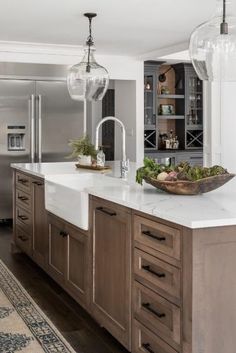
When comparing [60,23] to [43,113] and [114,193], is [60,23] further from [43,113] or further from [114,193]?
[114,193]

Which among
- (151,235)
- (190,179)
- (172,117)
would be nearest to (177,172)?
(190,179)

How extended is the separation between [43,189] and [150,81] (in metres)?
4.52

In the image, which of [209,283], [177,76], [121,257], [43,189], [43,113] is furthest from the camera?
[177,76]

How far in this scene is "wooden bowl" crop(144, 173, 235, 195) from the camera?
109 inches

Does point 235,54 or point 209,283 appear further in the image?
point 235,54

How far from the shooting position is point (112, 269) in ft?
9.40

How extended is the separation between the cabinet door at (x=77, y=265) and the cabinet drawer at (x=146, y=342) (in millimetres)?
713

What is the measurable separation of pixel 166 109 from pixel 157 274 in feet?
21.7

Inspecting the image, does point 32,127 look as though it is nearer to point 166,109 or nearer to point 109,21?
point 109,21

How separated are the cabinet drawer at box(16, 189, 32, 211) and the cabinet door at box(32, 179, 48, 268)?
18cm

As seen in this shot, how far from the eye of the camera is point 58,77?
22.5 ft

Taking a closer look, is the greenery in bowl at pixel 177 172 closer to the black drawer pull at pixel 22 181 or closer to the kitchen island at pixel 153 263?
the kitchen island at pixel 153 263

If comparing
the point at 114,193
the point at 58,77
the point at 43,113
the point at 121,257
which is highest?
the point at 58,77

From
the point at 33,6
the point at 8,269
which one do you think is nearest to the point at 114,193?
the point at 8,269
